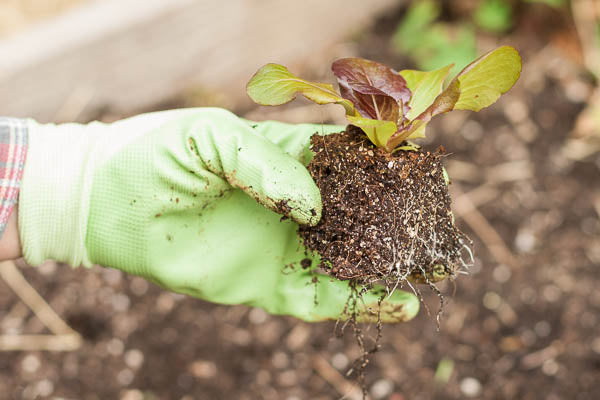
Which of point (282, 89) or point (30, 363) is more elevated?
point (282, 89)

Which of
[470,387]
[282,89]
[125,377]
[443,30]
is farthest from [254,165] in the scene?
[443,30]

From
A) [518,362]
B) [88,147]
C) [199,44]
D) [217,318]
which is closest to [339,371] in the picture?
[217,318]

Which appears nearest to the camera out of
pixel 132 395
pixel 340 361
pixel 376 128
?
pixel 376 128

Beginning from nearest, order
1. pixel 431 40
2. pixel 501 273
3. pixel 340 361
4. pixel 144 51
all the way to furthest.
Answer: pixel 340 361, pixel 501 273, pixel 144 51, pixel 431 40

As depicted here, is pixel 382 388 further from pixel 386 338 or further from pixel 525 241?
pixel 525 241

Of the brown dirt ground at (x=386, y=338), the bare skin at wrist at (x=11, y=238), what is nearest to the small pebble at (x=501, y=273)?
the brown dirt ground at (x=386, y=338)

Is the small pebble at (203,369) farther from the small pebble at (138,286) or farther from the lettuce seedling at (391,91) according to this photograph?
the lettuce seedling at (391,91)
